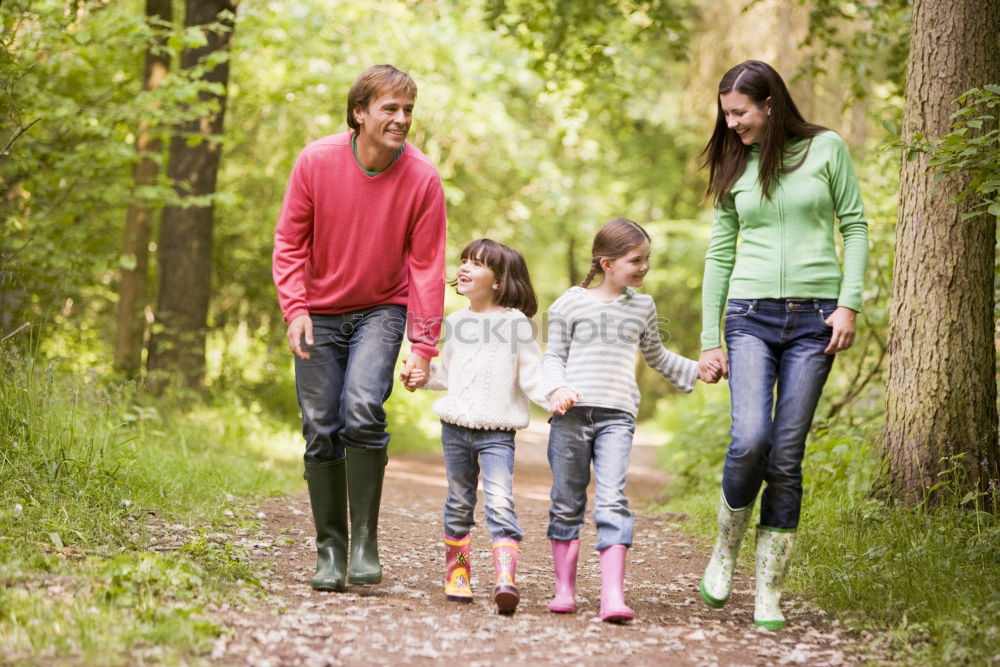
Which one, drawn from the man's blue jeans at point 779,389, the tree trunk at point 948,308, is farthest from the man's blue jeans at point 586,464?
the tree trunk at point 948,308

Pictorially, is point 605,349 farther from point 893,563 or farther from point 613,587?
point 893,563

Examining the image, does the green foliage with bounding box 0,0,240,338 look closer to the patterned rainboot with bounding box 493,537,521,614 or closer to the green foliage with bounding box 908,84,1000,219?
the patterned rainboot with bounding box 493,537,521,614

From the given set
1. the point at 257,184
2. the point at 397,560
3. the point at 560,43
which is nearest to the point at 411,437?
the point at 257,184

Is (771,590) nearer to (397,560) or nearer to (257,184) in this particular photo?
(397,560)

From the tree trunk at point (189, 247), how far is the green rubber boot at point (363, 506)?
19.5ft

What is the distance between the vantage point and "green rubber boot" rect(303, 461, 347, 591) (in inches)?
163

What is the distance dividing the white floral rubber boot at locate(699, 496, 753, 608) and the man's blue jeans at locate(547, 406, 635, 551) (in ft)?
1.25

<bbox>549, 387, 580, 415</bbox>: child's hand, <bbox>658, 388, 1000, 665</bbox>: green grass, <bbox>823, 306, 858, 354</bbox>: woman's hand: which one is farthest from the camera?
<bbox>549, 387, 580, 415</bbox>: child's hand

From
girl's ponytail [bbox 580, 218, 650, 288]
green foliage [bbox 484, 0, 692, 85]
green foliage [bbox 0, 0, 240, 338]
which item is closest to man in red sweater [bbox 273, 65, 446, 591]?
girl's ponytail [bbox 580, 218, 650, 288]

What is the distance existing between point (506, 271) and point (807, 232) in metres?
1.20

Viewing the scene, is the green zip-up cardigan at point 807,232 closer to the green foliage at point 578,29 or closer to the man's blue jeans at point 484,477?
the man's blue jeans at point 484,477

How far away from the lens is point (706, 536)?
20.1 feet

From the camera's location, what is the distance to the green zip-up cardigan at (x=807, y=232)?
3.81 m

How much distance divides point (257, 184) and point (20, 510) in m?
10.3
